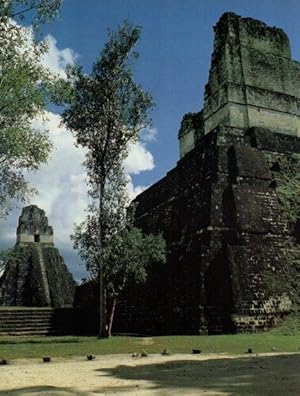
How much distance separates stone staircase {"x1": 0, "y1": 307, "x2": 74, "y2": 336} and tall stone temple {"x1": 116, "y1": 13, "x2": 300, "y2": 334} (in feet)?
10.3

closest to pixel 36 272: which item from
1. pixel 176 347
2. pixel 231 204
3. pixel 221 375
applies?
pixel 231 204

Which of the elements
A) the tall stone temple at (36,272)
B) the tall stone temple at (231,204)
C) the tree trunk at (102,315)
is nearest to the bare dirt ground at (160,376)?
the tree trunk at (102,315)

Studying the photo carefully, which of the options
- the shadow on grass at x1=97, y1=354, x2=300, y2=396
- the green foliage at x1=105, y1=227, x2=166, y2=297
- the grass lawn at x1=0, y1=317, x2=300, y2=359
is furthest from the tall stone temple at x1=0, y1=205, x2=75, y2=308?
the shadow on grass at x1=97, y1=354, x2=300, y2=396

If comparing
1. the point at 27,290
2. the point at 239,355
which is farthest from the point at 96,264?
the point at 27,290

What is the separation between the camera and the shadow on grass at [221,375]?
4.29 metres

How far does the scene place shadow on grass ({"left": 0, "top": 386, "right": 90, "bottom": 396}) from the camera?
155 inches

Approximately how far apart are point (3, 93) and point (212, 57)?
11091 mm

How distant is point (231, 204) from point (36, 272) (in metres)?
17.7

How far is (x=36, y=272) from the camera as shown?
28.3 metres

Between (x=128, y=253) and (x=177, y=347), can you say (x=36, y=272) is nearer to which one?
(x=128, y=253)

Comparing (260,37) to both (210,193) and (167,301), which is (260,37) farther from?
(167,301)

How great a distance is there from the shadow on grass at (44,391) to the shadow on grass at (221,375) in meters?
0.35

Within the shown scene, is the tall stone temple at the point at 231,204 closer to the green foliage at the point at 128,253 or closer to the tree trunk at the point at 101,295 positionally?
the green foliage at the point at 128,253

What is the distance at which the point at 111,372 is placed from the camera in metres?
5.70
